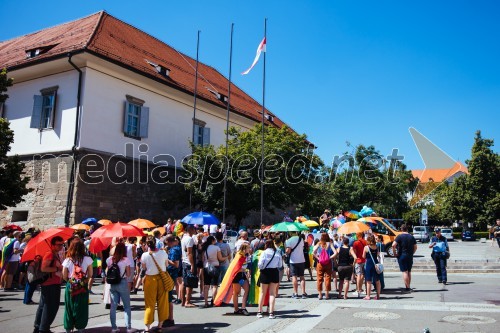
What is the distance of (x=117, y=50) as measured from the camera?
79.5ft

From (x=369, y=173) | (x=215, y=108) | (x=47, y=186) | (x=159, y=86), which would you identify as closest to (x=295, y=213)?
(x=369, y=173)

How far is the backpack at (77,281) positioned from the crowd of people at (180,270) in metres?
0.02

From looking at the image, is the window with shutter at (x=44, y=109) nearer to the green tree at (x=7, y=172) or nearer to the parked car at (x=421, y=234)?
the green tree at (x=7, y=172)

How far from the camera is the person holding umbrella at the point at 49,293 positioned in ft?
23.2

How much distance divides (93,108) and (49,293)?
16.2 metres

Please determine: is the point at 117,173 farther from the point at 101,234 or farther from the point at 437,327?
the point at 437,327

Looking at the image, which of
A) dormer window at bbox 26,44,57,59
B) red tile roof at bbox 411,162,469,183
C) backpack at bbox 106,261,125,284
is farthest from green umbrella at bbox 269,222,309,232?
red tile roof at bbox 411,162,469,183

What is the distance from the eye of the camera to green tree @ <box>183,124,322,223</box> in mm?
25125

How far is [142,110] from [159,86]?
2.16 metres

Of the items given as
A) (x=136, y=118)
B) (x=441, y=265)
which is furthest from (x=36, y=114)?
(x=441, y=265)

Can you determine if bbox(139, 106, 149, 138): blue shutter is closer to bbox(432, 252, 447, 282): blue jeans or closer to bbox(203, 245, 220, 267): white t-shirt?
bbox(203, 245, 220, 267): white t-shirt

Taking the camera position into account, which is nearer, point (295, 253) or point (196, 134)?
point (295, 253)

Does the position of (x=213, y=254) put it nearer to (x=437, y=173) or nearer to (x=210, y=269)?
(x=210, y=269)

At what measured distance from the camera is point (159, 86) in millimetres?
25750
